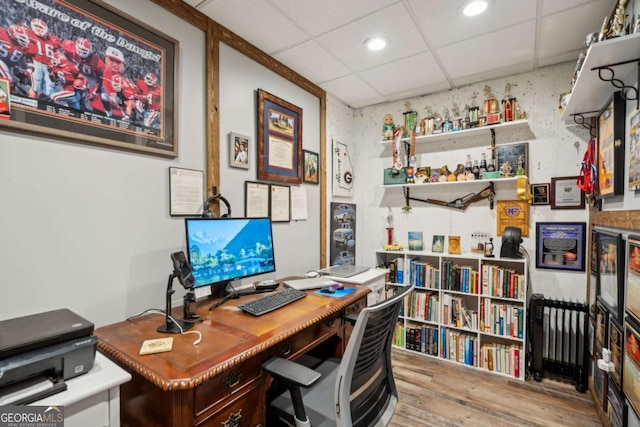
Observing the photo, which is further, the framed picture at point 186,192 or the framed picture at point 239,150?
the framed picture at point 239,150

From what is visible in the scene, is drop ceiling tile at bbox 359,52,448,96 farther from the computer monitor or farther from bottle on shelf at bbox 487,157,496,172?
the computer monitor

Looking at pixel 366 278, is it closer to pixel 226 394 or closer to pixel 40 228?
pixel 226 394

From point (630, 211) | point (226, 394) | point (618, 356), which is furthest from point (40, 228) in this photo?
point (618, 356)

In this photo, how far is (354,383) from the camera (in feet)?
3.95

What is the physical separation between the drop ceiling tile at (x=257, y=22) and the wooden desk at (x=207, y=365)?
1.80 metres

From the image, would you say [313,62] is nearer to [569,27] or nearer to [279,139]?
[279,139]

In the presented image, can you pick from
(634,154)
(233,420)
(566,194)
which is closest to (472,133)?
(566,194)

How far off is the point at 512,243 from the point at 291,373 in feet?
7.47

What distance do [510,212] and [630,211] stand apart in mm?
1322

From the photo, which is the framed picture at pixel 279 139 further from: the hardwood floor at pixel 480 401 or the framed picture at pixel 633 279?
the framed picture at pixel 633 279

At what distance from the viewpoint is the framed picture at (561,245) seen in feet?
8.31

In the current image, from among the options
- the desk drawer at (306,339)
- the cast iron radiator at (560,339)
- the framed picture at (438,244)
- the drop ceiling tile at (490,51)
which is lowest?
the cast iron radiator at (560,339)

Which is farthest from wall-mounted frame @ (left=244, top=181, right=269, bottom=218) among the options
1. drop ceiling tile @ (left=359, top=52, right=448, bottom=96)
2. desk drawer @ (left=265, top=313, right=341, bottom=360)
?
drop ceiling tile @ (left=359, top=52, right=448, bottom=96)

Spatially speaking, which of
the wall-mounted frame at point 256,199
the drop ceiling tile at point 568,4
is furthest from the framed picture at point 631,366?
the wall-mounted frame at point 256,199
